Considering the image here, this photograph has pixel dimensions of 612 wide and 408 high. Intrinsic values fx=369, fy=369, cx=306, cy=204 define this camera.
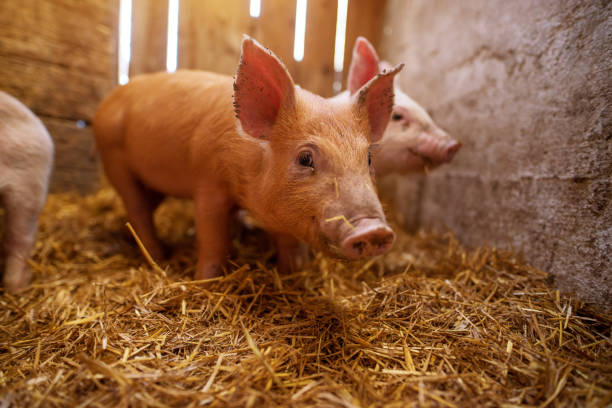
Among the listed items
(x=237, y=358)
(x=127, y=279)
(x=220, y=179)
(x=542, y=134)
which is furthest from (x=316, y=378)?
(x=542, y=134)

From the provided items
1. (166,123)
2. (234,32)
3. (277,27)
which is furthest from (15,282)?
(277,27)

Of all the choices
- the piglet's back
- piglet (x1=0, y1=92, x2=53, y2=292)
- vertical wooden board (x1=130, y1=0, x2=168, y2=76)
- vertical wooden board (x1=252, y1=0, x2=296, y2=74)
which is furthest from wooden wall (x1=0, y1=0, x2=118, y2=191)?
vertical wooden board (x1=252, y1=0, x2=296, y2=74)

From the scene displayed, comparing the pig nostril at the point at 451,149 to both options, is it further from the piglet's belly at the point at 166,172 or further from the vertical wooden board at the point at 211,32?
the vertical wooden board at the point at 211,32

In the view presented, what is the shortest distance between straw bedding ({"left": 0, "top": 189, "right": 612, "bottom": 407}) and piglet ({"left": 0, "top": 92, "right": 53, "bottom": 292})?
219 mm

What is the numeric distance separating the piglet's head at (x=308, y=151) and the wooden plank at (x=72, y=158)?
2.75 metres

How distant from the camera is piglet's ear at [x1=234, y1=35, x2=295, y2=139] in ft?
6.47

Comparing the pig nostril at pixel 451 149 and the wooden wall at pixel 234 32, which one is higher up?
the wooden wall at pixel 234 32

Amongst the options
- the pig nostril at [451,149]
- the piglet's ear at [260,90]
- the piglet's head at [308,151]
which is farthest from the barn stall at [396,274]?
the piglet's ear at [260,90]

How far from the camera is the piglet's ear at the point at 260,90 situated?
1.97 metres

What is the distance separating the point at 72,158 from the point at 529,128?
4370 millimetres

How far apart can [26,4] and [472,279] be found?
448cm

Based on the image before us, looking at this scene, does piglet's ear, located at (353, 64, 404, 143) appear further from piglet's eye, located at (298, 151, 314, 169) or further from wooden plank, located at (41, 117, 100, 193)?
wooden plank, located at (41, 117, 100, 193)

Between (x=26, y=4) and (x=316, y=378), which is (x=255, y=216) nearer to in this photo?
(x=316, y=378)

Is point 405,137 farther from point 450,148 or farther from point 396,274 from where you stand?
point 396,274
